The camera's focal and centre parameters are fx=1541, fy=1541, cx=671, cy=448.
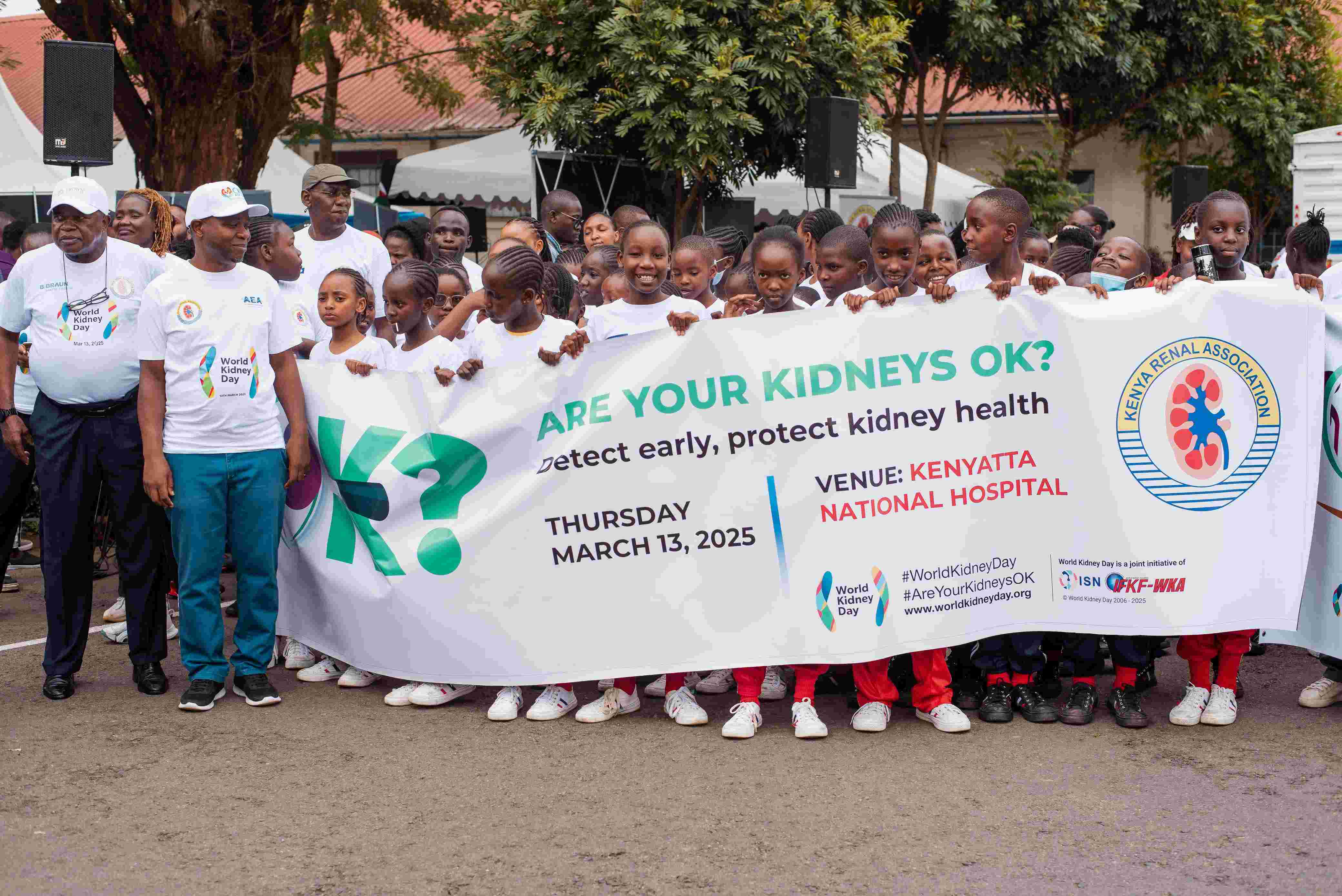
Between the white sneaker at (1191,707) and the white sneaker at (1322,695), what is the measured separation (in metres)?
0.39

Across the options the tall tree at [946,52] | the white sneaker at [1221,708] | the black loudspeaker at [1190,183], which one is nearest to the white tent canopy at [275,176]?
the tall tree at [946,52]

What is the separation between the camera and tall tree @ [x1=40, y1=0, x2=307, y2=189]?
16.7 meters

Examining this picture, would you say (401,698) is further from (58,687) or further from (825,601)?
(825,601)

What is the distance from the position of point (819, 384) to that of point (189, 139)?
13326 mm

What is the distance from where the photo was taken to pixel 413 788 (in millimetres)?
5016

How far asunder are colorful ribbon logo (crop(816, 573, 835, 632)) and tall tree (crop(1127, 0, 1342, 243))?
20320mm

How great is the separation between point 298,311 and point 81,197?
0.93m

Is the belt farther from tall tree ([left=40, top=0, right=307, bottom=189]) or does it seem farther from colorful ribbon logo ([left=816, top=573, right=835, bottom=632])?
tall tree ([left=40, top=0, right=307, bottom=189])

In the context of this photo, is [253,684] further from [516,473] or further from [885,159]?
[885,159]

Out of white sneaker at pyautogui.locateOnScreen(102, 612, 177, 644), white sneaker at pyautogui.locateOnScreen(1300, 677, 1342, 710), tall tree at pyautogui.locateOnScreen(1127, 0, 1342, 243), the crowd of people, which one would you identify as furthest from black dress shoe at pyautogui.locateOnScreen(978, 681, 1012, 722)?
tall tree at pyautogui.locateOnScreen(1127, 0, 1342, 243)

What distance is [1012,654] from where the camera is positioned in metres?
5.80

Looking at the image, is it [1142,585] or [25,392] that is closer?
[1142,585]

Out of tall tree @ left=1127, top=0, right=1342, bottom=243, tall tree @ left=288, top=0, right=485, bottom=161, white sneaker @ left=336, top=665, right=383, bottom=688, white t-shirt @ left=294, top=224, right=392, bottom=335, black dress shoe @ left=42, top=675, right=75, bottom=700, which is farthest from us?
tall tree @ left=1127, top=0, right=1342, bottom=243

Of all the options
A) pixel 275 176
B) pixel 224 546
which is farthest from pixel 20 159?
pixel 224 546
